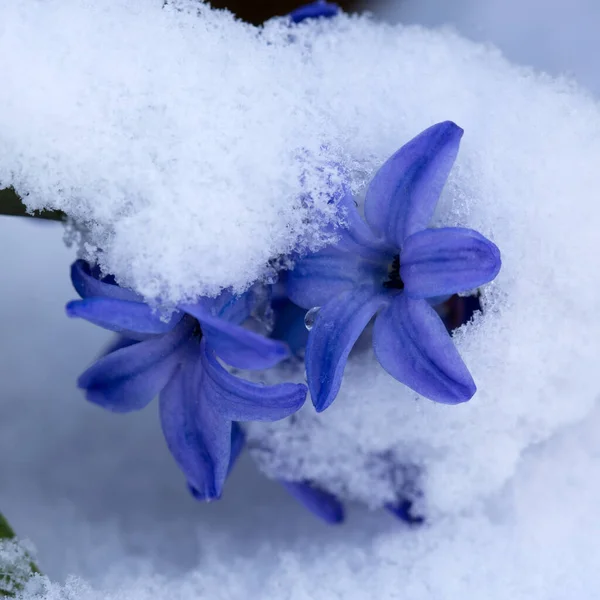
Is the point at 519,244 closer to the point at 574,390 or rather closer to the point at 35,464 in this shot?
the point at 574,390

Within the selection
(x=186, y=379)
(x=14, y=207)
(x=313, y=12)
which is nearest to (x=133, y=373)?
(x=186, y=379)

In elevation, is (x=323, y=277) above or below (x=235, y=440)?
above

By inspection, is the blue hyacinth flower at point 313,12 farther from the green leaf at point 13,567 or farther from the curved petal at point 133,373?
the green leaf at point 13,567

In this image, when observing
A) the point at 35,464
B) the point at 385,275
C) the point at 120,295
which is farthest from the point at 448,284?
the point at 35,464

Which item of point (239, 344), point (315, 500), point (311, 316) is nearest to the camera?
point (239, 344)

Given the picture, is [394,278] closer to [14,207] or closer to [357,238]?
[357,238]

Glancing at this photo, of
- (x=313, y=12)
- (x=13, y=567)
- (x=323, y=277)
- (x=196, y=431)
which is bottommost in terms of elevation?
(x=13, y=567)
